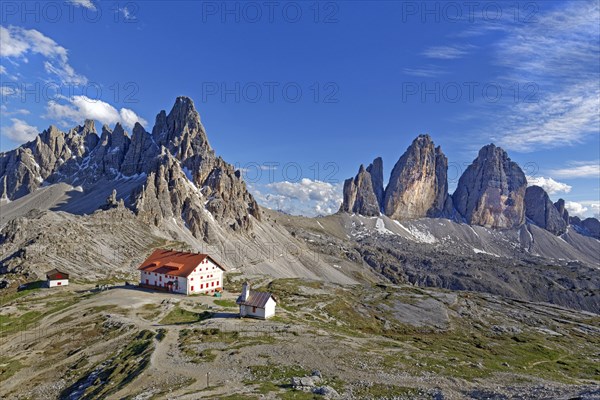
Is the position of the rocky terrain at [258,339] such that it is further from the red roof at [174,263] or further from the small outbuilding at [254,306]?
the red roof at [174,263]

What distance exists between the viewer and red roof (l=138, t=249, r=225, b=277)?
93.2 meters

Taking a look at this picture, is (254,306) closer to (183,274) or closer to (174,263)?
(183,274)

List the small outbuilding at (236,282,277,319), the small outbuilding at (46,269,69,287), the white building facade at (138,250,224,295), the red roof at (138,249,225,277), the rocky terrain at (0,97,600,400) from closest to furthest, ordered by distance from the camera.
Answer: the rocky terrain at (0,97,600,400) → the small outbuilding at (236,282,277,319) → the white building facade at (138,250,224,295) → the red roof at (138,249,225,277) → the small outbuilding at (46,269,69,287)

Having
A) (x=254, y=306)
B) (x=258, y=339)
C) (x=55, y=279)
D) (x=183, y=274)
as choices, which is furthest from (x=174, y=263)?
(x=258, y=339)

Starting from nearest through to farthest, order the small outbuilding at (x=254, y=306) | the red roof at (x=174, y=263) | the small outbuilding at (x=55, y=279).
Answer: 1. the small outbuilding at (x=254, y=306)
2. the red roof at (x=174, y=263)
3. the small outbuilding at (x=55, y=279)

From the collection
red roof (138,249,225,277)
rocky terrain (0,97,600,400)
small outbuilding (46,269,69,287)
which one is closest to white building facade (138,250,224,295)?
red roof (138,249,225,277)

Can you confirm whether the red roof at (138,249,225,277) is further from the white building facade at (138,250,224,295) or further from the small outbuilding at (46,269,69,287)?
the small outbuilding at (46,269,69,287)

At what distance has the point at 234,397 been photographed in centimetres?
3391

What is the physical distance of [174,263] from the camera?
96.1m

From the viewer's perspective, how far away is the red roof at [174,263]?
9325 cm

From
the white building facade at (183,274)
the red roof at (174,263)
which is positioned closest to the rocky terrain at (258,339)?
the white building facade at (183,274)

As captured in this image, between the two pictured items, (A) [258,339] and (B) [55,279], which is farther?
(B) [55,279]

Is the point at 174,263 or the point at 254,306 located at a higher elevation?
the point at 174,263

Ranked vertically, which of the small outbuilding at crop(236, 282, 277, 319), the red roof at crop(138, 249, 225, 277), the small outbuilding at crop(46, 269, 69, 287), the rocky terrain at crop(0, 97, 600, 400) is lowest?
the rocky terrain at crop(0, 97, 600, 400)
